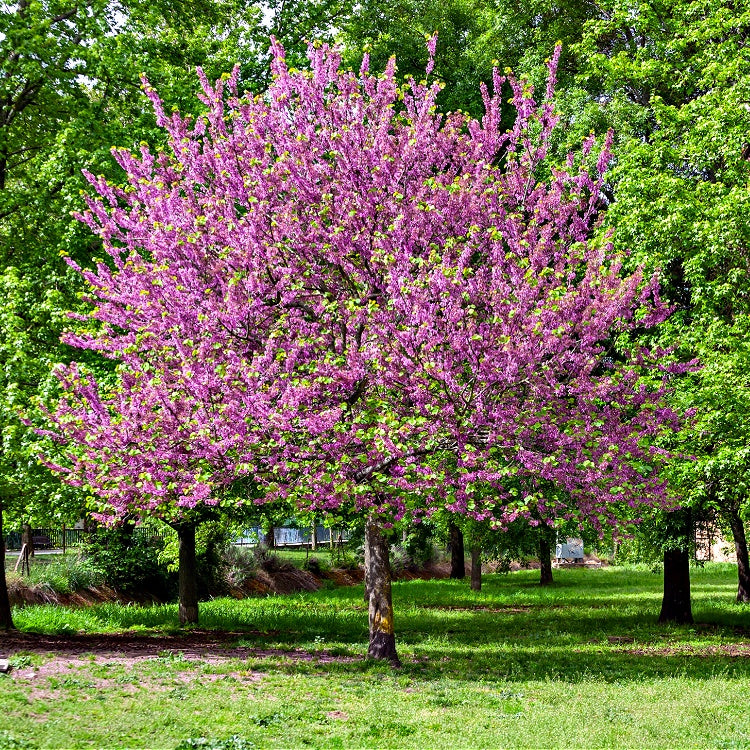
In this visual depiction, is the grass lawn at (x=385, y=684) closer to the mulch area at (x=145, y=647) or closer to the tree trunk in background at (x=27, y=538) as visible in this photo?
the mulch area at (x=145, y=647)

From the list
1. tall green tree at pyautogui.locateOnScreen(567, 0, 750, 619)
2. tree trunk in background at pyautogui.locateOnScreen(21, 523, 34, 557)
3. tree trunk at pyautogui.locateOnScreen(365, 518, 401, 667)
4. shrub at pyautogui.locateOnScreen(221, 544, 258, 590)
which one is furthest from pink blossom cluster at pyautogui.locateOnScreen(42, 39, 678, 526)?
shrub at pyautogui.locateOnScreen(221, 544, 258, 590)

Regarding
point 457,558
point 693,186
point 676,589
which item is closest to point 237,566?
point 457,558

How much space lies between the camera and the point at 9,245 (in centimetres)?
1842

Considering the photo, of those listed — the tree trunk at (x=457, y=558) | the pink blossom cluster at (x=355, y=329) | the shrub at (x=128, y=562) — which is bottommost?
the tree trunk at (x=457, y=558)

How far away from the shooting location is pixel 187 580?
19750 mm

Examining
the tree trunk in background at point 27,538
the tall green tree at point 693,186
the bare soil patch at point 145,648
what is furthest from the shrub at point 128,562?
the tall green tree at point 693,186

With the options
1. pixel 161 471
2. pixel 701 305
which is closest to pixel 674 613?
pixel 701 305

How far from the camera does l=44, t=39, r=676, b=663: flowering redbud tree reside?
38.8 ft

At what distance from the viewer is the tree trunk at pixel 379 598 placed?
566 inches

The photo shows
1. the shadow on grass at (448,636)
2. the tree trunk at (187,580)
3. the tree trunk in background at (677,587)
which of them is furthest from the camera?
the tree trunk in background at (677,587)

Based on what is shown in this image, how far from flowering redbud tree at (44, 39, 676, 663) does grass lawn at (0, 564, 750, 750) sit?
251 centimetres

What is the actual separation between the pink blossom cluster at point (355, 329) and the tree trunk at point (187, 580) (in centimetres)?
618

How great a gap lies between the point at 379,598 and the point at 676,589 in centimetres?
1073

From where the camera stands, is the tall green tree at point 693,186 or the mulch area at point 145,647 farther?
the tall green tree at point 693,186
